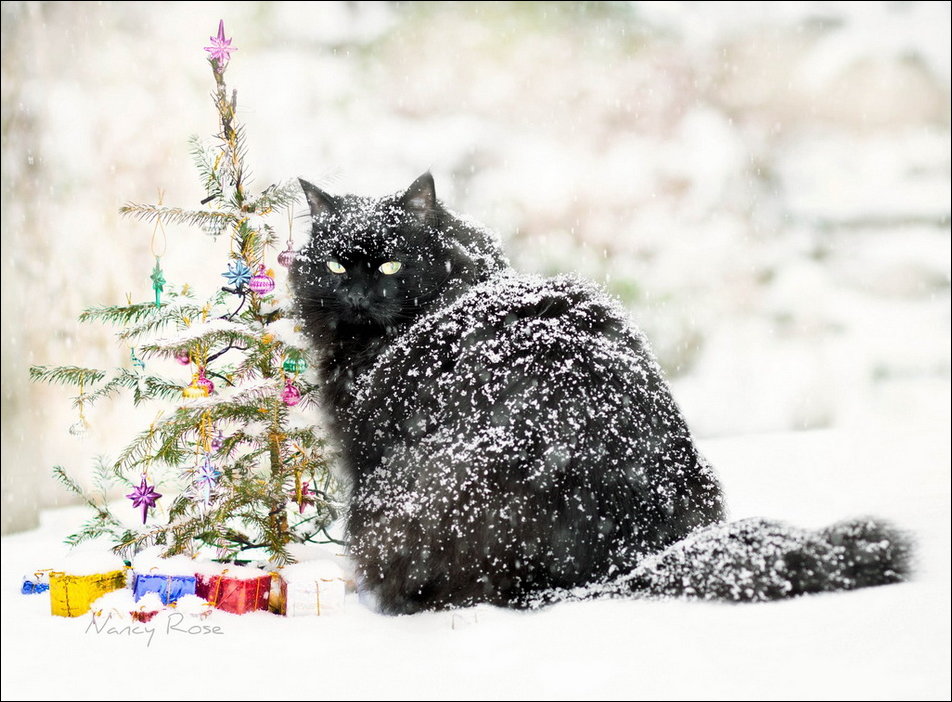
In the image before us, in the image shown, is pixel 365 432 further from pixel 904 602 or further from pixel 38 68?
pixel 38 68

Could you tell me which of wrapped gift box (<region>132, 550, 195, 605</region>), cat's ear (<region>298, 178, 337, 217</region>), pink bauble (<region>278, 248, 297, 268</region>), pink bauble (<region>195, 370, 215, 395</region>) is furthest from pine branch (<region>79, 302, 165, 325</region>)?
wrapped gift box (<region>132, 550, 195, 605</region>)

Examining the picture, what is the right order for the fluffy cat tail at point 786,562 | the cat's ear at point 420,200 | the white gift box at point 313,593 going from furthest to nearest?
the cat's ear at point 420,200, the white gift box at point 313,593, the fluffy cat tail at point 786,562

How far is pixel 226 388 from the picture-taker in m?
1.39

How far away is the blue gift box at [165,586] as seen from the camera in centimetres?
125

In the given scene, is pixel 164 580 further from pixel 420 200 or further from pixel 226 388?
pixel 420 200

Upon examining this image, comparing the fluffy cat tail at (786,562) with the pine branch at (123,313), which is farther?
the pine branch at (123,313)

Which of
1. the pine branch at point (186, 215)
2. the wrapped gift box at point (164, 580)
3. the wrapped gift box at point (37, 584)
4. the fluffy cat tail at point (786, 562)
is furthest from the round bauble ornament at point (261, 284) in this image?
the fluffy cat tail at point (786, 562)

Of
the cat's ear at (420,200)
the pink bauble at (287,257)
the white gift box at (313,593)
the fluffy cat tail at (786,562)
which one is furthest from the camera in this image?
the pink bauble at (287,257)

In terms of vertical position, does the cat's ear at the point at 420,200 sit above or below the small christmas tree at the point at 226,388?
above

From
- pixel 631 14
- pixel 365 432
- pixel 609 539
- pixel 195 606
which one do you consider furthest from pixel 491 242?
pixel 631 14

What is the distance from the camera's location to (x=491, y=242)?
57.3 inches

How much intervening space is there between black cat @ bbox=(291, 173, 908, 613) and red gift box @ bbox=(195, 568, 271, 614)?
0.66 ft

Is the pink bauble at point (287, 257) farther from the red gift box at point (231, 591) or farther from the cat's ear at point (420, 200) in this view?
the red gift box at point (231, 591)

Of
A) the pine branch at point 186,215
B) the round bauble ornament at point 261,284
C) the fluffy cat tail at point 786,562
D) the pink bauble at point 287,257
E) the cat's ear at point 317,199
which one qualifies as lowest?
the fluffy cat tail at point 786,562
